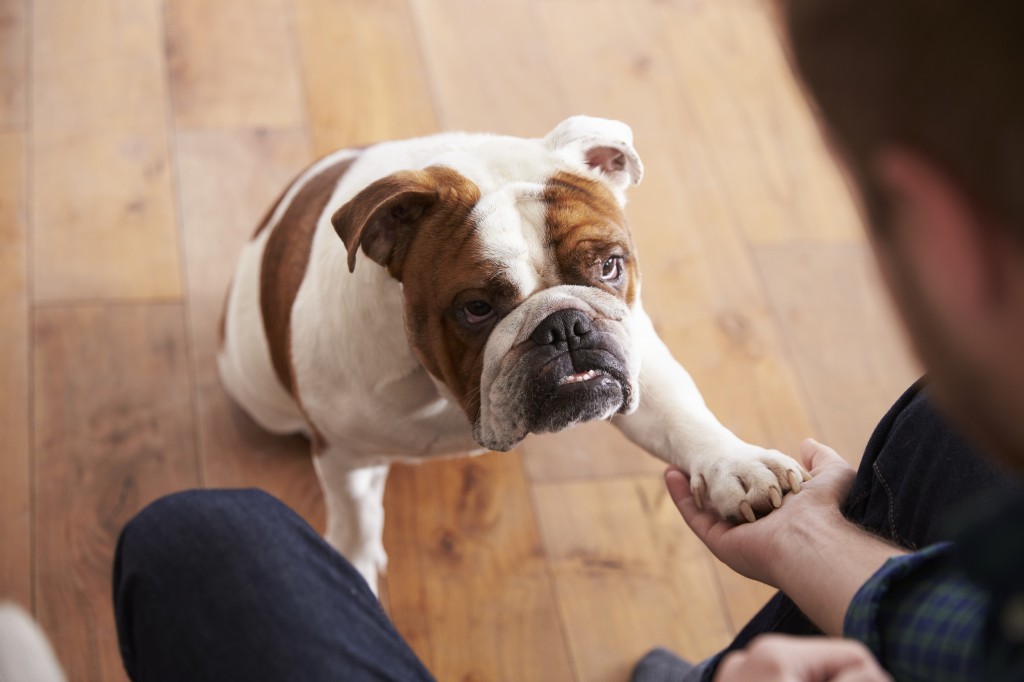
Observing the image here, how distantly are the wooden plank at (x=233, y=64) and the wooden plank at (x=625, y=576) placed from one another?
127 cm

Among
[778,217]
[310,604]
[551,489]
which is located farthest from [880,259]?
A: [778,217]

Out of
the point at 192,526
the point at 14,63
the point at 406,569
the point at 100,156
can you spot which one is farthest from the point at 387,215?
the point at 14,63

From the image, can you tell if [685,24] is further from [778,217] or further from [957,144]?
[957,144]

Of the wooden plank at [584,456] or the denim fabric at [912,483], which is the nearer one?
the denim fabric at [912,483]

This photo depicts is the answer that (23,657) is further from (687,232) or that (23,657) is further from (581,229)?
(687,232)

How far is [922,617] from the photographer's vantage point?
0.97 m

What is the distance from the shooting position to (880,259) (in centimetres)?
66

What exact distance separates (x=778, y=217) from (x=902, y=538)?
164 centimetres

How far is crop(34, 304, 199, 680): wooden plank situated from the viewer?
1.96 m

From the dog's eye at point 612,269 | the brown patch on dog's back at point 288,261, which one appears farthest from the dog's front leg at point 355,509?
the dog's eye at point 612,269

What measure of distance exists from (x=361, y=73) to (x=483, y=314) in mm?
1521

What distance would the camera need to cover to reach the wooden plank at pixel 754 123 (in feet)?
9.16

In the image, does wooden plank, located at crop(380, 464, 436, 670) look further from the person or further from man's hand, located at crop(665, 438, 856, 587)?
man's hand, located at crop(665, 438, 856, 587)

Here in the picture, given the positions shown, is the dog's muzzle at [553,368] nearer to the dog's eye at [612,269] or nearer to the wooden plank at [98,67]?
the dog's eye at [612,269]
